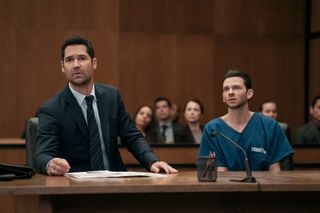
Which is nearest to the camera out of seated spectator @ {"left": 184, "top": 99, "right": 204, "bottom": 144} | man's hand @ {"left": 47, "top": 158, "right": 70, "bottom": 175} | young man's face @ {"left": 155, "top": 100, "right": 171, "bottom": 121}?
man's hand @ {"left": 47, "top": 158, "right": 70, "bottom": 175}

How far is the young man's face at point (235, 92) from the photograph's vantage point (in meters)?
4.44

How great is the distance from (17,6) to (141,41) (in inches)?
66.3

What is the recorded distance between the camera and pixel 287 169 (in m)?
4.36

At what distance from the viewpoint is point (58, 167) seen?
347 centimetres

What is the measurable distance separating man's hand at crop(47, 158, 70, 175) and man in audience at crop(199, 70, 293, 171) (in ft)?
3.39

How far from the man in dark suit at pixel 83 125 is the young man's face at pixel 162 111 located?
372 cm

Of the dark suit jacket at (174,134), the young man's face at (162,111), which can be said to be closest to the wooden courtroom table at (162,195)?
the dark suit jacket at (174,134)

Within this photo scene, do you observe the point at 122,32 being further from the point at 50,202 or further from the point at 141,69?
the point at 50,202

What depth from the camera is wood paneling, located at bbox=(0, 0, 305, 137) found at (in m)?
9.41

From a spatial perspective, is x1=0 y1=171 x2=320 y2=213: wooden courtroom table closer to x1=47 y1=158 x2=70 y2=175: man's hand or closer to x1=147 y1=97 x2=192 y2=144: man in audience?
x1=47 y1=158 x2=70 y2=175: man's hand

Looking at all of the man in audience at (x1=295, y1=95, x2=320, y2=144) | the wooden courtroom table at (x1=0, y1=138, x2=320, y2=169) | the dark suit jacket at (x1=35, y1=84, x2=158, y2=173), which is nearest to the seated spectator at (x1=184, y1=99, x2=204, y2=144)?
the man in audience at (x1=295, y1=95, x2=320, y2=144)

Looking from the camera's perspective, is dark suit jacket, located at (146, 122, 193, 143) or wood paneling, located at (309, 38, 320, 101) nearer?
dark suit jacket, located at (146, 122, 193, 143)

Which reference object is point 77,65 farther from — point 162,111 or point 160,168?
point 162,111

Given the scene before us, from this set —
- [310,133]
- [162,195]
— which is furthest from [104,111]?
[310,133]
